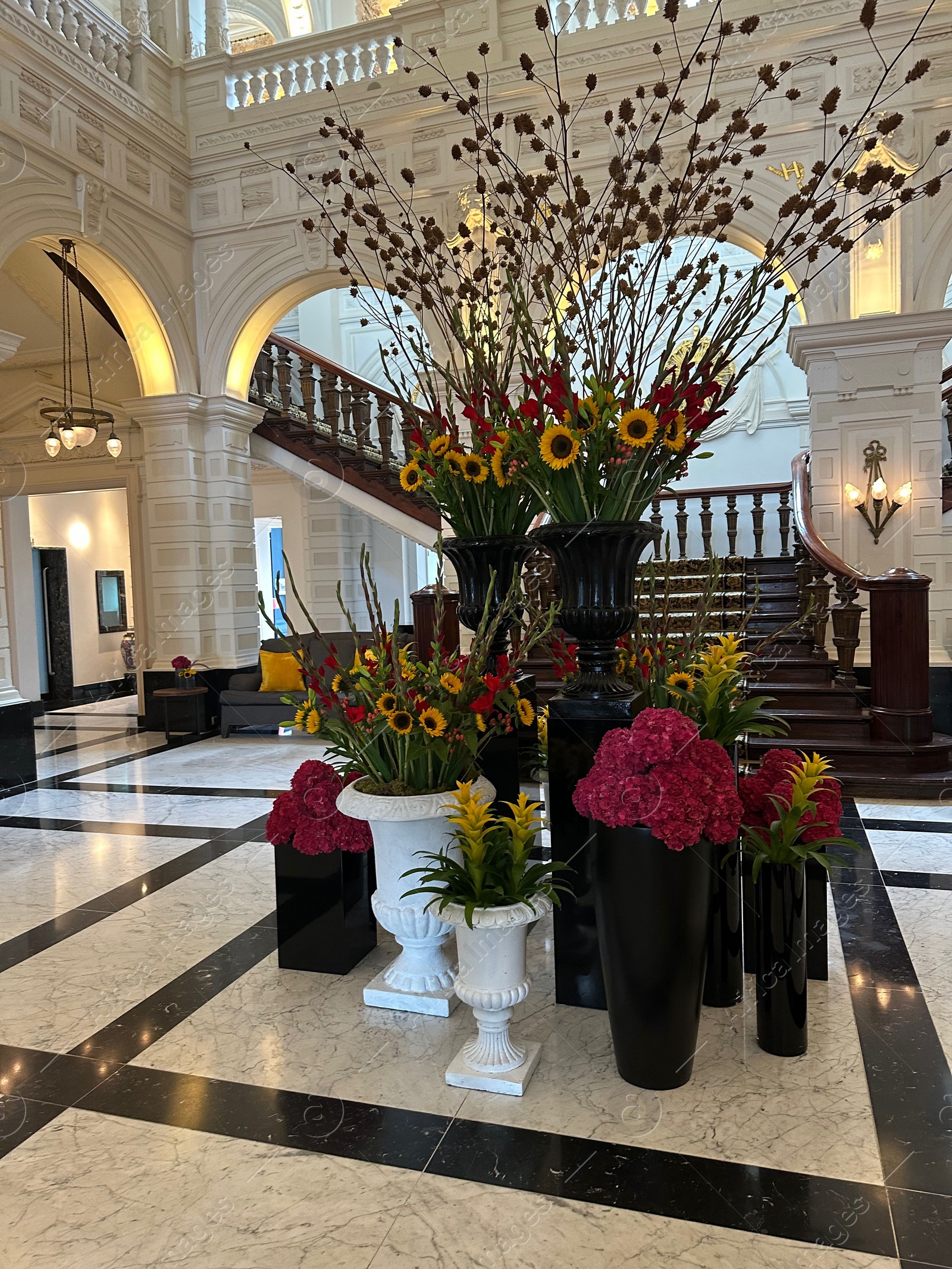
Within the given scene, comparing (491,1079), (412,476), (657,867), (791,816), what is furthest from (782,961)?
(412,476)

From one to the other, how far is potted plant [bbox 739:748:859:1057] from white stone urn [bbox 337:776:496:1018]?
651mm

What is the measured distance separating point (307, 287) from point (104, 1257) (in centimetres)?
716

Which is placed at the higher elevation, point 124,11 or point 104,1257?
point 124,11

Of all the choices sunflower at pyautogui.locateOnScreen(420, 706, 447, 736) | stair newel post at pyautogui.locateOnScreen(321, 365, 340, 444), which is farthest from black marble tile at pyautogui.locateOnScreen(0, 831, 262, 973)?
stair newel post at pyautogui.locateOnScreen(321, 365, 340, 444)

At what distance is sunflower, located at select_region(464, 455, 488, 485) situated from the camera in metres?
1.96

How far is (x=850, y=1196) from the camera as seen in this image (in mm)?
1435

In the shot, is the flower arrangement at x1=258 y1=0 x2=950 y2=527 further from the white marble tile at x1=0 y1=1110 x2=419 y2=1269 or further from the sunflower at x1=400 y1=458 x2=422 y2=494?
the white marble tile at x1=0 y1=1110 x2=419 y2=1269

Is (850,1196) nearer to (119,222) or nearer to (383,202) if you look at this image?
(383,202)

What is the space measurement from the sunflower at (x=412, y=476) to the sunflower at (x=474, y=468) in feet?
0.60

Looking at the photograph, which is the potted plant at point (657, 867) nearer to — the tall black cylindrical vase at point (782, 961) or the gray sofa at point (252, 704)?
the tall black cylindrical vase at point (782, 961)

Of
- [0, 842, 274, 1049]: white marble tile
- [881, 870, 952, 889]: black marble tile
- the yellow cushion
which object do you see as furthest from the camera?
the yellow cushion

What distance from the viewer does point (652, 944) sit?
1.66m

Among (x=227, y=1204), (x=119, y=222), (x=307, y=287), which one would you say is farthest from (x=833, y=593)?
(x=119, y=222)

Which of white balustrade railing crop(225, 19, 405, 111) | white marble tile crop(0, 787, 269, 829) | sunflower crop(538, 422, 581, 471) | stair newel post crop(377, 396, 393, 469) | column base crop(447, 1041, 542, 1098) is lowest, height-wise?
white marble tile crop(0, 787, 269, 829)
